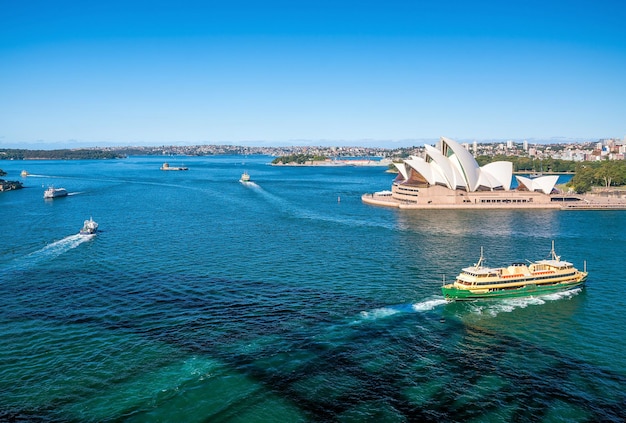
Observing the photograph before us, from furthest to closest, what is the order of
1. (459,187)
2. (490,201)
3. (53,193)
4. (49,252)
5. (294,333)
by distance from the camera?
(53,193) < (459,187) < (490,201) < (49,252) < (294,333)

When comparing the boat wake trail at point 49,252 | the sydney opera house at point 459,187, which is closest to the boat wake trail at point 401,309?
the boat wake trail at point 49,252

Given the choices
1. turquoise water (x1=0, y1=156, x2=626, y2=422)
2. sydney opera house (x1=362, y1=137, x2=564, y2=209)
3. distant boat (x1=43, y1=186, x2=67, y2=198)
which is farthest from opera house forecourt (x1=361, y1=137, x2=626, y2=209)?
distant boat (x1=43, y1=186, x2=67, y2=198)

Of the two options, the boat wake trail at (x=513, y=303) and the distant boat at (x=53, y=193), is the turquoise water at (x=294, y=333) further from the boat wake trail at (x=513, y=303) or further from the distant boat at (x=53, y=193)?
the distant boat at (x=53, y=193)

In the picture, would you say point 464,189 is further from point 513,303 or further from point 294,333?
point 294,333

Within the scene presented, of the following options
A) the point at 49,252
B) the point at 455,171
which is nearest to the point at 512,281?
the point at 49,252

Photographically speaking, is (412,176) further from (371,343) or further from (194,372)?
(194,372)

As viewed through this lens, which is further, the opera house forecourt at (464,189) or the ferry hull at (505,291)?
the opera house forecourt at (464,189)

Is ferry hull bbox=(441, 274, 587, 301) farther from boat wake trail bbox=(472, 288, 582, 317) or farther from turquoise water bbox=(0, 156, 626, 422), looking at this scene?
turquoise water bbox=(0, 156, 626, 422)
